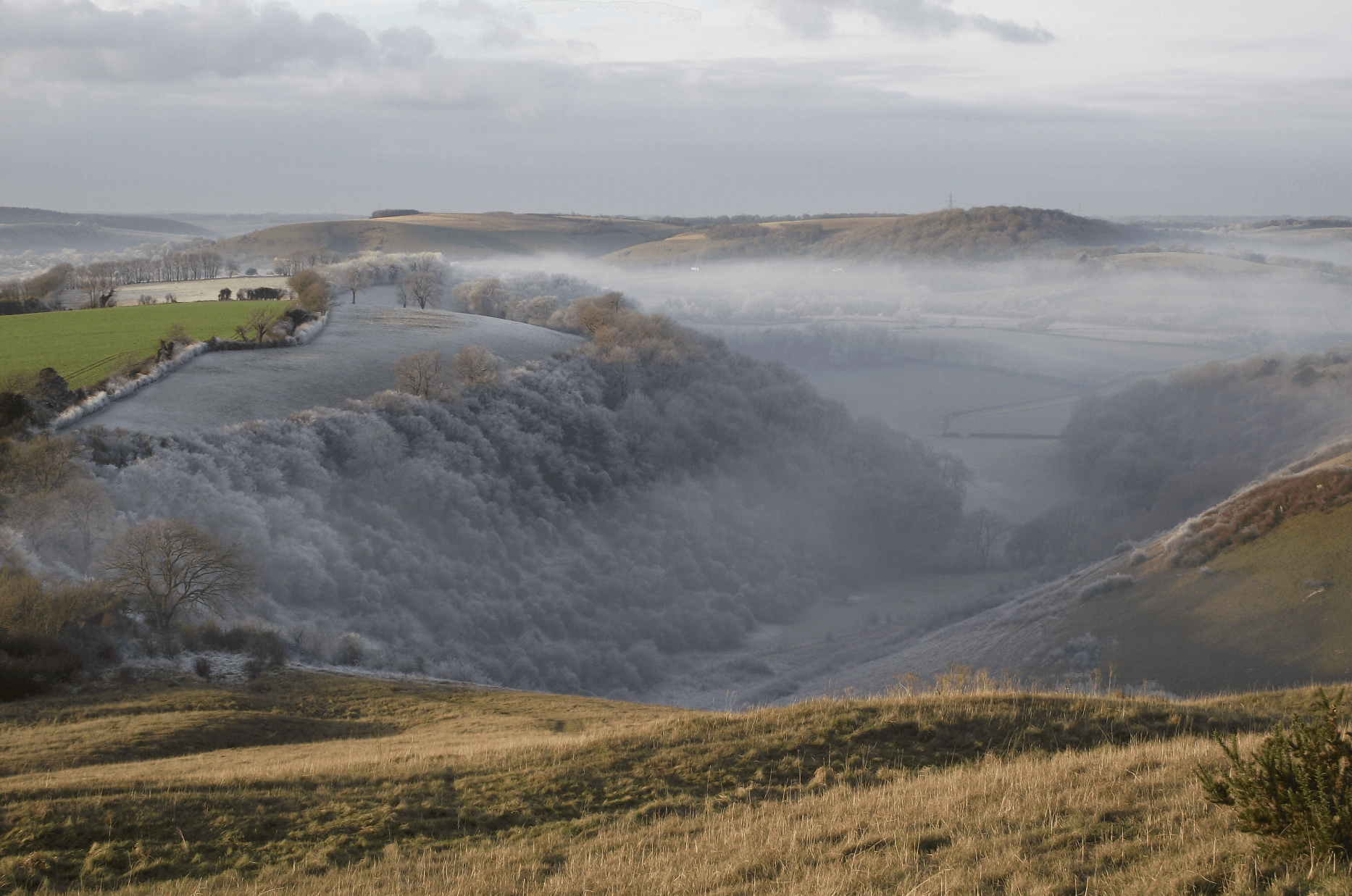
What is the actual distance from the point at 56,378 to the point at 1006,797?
42.8 metres

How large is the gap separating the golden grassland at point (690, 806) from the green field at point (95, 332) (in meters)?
32.4

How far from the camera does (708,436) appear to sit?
236ft

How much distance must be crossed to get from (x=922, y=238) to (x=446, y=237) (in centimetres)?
9493

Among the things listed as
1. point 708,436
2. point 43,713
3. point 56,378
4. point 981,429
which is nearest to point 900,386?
point 981,429

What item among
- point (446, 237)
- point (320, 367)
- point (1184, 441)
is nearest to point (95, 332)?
point (320, 367)

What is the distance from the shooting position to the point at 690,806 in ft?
34.8

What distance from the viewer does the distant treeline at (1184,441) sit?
216ft

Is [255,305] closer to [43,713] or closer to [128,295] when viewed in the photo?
[128,295]

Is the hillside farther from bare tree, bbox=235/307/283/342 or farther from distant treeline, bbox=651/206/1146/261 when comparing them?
distant treeline, bbox=651/206/1146/261

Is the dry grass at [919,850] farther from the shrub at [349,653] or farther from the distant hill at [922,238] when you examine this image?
the distant hill at [922,238]

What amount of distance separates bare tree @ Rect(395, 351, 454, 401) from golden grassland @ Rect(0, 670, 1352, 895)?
36.4 metres

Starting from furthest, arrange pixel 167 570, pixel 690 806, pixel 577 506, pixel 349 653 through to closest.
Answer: pixel 577 506 → pixel 349 653 → pixel 167 570 → pixel 690 806

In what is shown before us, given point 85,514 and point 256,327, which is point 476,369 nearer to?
point 256,327

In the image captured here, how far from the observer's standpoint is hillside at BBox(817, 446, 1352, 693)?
23922 millimetres
